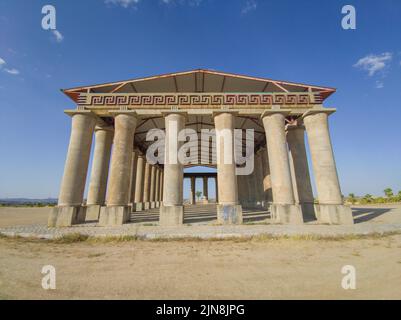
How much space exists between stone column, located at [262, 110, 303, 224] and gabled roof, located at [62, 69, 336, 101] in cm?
310

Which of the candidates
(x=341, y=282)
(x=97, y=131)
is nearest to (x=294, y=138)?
(x=341, y=282)

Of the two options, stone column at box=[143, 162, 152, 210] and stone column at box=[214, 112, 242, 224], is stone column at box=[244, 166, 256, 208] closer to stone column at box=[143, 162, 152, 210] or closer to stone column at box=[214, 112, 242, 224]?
stone column at box=[214, 112, 242, 224]

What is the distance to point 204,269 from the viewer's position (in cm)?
433

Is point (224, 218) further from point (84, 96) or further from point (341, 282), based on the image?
point (84, 96)

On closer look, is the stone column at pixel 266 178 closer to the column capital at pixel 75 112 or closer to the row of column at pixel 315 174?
the row of column at pixel 315 174

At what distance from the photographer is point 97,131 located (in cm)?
1412

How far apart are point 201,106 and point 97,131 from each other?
29.2 feet

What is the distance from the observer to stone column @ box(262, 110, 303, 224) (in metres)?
10.3

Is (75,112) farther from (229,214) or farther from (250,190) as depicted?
(250,190)

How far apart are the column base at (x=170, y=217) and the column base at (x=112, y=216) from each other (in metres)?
2.47

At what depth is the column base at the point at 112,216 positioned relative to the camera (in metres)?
10.1

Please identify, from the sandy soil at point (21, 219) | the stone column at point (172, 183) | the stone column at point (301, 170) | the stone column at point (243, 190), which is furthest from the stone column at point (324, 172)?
the sandy soil at point (21, 219)

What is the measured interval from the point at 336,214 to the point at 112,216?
1339 centimetres

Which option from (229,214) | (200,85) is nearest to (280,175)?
(229,214)
